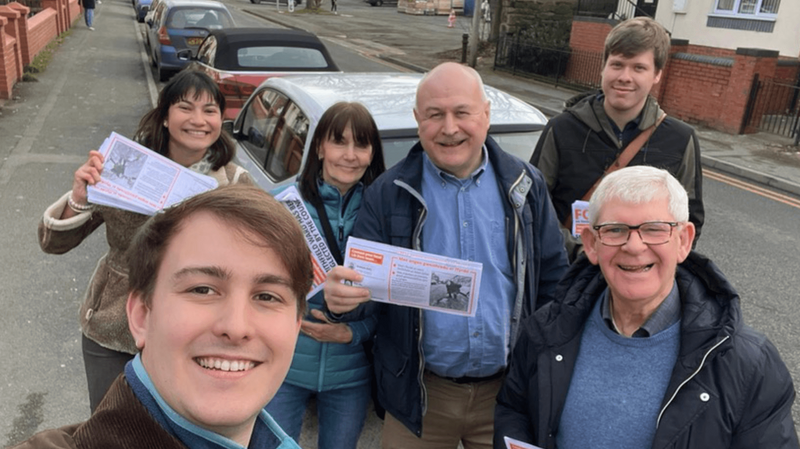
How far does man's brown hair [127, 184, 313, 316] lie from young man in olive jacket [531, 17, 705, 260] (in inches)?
76.9

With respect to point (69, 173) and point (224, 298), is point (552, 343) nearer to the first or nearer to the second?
point (224, 298)

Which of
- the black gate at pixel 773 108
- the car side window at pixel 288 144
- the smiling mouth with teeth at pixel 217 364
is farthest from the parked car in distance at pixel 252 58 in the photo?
the black gate at pixel 773 108

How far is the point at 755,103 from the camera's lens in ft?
44.1

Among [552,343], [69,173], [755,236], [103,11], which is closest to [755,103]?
[755,236]

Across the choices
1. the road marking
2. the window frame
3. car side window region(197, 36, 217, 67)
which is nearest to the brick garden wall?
the window frame

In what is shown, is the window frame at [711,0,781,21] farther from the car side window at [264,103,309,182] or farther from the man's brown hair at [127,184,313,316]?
the man's brown hair at [127,184,313,316]

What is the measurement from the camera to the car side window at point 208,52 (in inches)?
354

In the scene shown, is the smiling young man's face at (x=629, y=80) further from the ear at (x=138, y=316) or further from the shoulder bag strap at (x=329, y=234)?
the ear at (x=138, y=316)

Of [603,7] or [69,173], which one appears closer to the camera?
[69,173]

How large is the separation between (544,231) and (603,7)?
64.1 ft

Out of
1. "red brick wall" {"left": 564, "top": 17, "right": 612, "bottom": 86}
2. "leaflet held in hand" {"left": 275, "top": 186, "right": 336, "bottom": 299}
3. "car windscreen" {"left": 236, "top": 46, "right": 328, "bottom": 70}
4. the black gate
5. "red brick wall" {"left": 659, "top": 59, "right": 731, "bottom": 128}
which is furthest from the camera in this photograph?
"red brick wall" {"left": 564, "top": 17, "right": 612, "bottom": 86}

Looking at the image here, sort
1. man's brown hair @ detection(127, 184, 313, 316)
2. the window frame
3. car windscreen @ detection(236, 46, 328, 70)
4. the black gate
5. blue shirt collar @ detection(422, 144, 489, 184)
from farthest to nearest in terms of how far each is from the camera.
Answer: the window frame < the black gate < car windscreen @ detection(236, 46, 328, 70) < blue shirt collar @ detection(422, 144, 489, 184) < man's brown hair @ detection(127, 184, 313, 316)

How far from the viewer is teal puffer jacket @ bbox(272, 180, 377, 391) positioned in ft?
8.69

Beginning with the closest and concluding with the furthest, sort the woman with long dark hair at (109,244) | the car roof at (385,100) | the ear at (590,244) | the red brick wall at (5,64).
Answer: the ear at (590,244), the woman with long dark hair at (109,244), the car roof at (385,100), the red brick wall at (5,64)
